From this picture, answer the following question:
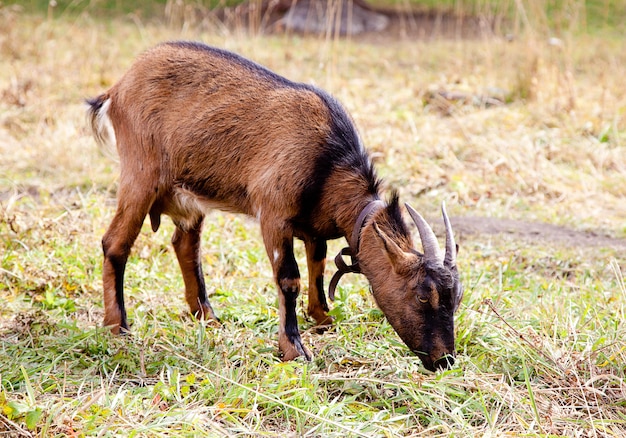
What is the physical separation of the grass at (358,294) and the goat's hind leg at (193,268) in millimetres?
132

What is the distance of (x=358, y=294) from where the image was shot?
17.3 feet

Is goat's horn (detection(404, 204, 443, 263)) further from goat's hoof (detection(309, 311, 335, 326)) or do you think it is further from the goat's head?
goat's hoof (detection(309, 311, 335, 326))

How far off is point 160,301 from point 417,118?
200 inches

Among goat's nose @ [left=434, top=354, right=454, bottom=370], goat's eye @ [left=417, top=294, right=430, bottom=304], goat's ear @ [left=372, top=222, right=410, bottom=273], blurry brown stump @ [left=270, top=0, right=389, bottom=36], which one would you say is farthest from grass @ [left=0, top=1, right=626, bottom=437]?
blurry brown stump @ [left=270, top=0, right=389, bottom=36]

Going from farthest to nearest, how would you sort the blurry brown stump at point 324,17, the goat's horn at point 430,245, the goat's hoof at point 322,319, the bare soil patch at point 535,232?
1. the blurry brown stump at point 324,17
2. the bare soil patch at point 535,232
3. the goat's hoof at point 322,319
4. the goat's horn at point 430,245

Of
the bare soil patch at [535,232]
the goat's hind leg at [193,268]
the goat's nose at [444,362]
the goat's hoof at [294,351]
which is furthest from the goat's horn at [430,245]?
the bare soil patch at [535,232]

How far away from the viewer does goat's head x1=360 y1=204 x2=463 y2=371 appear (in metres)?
3.98

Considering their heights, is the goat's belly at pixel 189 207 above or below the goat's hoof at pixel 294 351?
above

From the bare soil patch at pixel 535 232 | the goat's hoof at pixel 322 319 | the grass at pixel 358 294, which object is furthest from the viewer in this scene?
the bare soil patch at pixel 535 232

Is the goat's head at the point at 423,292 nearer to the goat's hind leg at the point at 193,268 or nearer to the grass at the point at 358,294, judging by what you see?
the grass at the point at 358,294

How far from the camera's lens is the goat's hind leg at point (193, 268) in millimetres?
5121

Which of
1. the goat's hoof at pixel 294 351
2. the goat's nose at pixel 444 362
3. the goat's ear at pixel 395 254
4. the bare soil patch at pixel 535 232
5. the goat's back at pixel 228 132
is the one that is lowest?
the bare soil patch at pixel 535 232

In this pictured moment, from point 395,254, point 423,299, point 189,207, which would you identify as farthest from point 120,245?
point 423,299

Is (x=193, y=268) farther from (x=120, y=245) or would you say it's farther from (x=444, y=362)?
(x=444, y=362)
